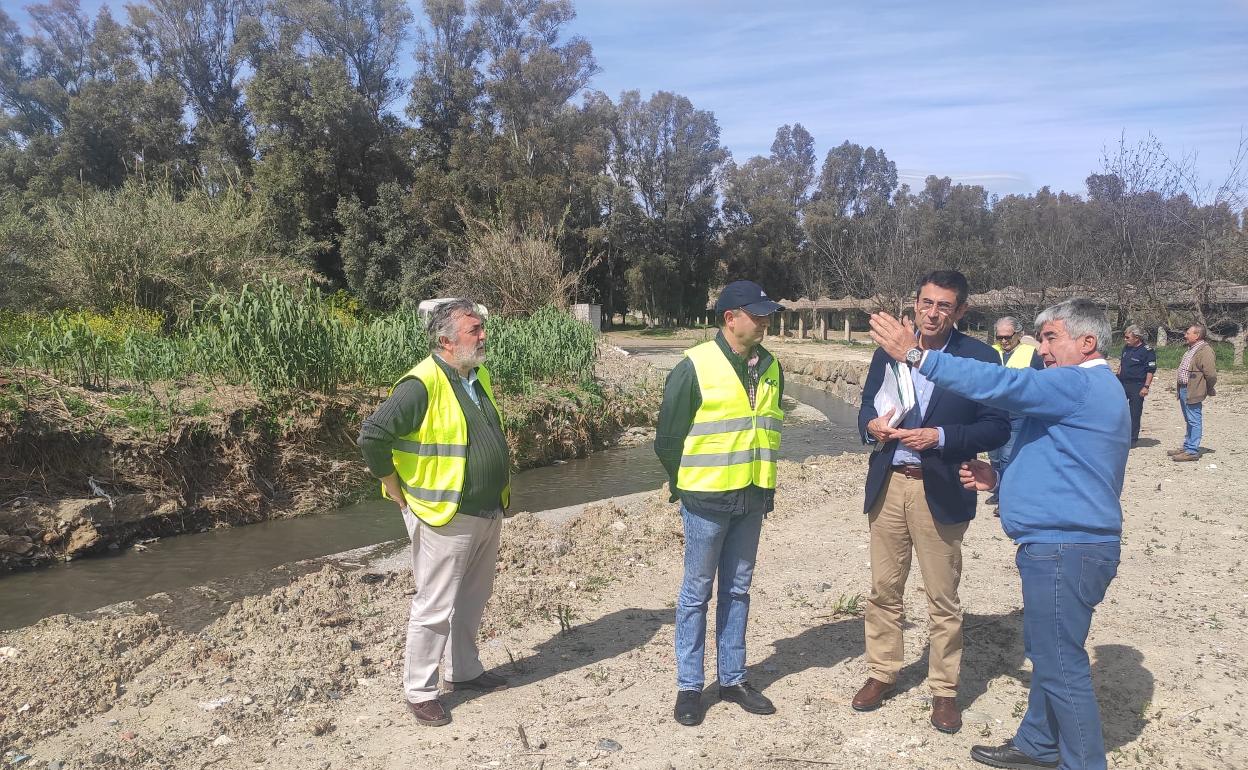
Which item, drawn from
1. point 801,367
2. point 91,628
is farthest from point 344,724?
point 801,367

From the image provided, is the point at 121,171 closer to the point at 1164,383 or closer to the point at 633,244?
the point at 633,244

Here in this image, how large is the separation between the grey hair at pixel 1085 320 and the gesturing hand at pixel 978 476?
2.04 feet

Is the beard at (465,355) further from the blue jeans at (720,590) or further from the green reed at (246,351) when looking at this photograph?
the green reed at (246,351)

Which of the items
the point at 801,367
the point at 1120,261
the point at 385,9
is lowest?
the point at 801,367

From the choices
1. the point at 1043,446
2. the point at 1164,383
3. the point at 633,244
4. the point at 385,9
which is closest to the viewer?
the point at 1043,446

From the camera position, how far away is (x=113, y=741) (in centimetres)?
348

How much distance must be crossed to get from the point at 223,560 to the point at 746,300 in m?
6.22

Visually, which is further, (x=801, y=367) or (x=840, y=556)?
(x=801, y=367)

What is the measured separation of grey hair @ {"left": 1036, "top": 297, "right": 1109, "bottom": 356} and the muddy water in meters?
5.48

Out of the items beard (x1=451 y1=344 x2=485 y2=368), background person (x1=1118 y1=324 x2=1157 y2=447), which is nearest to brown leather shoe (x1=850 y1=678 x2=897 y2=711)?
beard (x1=451 y1=344 x2=485 y2=368)

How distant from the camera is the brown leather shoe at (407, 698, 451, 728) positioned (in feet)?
11.7

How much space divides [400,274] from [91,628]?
2906 centimetres

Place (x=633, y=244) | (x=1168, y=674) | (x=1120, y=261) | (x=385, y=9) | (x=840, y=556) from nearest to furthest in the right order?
(x=1168, y=674) < (x=840, y=556) < (x=1120, y=261) < (x=385, y=9) < (x=633, y=244)

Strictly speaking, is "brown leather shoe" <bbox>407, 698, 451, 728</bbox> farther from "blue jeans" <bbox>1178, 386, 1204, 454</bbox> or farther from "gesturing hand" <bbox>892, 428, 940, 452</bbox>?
"blue jeans" <bbox>1178, 386, 1204, 454</bbox>
